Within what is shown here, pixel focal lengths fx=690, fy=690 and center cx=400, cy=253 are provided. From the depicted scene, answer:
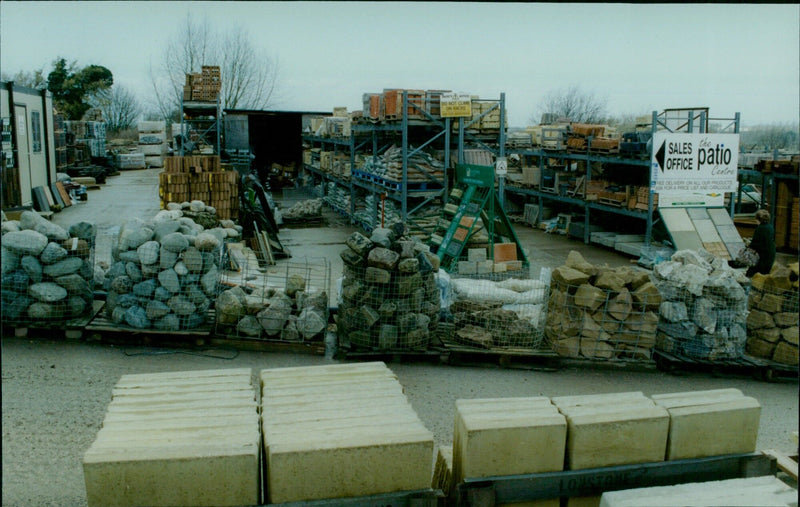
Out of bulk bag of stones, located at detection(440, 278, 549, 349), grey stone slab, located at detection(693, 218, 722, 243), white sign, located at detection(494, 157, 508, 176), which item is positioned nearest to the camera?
bulk bag of stones, located at detection(440, 278, 549, 349)

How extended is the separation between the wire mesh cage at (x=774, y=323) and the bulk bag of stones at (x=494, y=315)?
2510 mm

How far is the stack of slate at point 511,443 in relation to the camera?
388cm

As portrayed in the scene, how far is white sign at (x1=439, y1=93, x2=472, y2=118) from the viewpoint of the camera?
50.0ft

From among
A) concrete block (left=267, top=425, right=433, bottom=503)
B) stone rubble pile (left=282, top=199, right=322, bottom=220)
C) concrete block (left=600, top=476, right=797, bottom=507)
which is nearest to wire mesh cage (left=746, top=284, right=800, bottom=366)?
concrete block (left=600, top=476, right=797, bottom=507)

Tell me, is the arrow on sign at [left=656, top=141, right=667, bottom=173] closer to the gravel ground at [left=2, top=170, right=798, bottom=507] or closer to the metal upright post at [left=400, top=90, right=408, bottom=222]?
the metal upright post at [left=400, top=90, right=408, bottom=222]

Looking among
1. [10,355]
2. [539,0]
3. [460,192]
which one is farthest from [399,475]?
[460,192]

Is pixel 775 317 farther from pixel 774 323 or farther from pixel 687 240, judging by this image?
pixel 687 240

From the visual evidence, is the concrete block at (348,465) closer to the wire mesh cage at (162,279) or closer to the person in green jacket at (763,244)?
the wire mesh cage at (162,279)

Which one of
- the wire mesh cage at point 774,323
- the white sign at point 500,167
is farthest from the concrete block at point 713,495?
the white sign at point 500,167

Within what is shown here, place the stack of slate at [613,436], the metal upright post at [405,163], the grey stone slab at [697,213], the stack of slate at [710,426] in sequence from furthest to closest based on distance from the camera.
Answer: the metal upright post at [405,163] < the grey stone slab at [697,213] < the stack of slate at [710,426] < the stack of slate at [613,436]

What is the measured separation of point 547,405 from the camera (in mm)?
4180

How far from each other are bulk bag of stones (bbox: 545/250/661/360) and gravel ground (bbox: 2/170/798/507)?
0.26 metres

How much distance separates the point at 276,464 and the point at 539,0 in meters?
2.55

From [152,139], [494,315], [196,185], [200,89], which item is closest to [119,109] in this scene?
[152,139]
